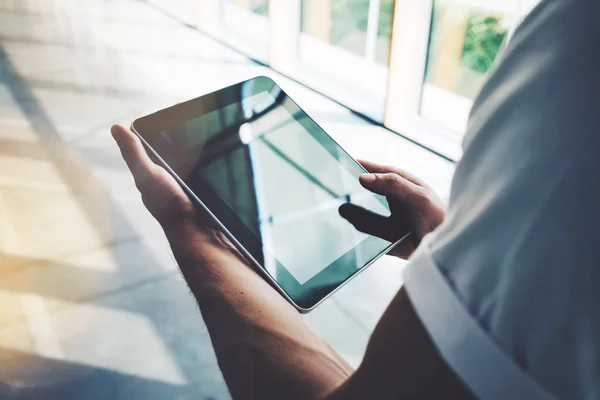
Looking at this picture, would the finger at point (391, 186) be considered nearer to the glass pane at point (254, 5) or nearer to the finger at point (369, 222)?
the finger at point (369, 222)

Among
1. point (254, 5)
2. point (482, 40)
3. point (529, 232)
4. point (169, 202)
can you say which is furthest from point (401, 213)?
point (254, 5)

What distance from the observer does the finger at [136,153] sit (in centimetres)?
60

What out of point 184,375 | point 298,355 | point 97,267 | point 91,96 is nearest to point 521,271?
point 298,355

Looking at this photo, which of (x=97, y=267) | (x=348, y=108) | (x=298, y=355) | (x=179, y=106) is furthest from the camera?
(x=348, y=108)

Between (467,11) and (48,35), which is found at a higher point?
(467,11)

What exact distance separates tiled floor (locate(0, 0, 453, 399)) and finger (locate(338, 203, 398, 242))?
601 millimetres

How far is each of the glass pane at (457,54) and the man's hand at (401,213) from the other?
3.97ft

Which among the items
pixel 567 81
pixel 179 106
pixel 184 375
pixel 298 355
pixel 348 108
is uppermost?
pixel 567 81

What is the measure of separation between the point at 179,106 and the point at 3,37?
2710 millimetres

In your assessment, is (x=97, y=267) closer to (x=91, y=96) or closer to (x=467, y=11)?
(x=91, y=96)

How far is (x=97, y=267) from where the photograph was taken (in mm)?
1367

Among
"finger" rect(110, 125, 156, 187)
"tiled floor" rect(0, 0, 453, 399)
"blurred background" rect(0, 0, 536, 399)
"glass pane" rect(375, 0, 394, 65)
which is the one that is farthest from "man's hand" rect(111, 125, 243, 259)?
"glass pane" rect(375, 0, 394, 65)

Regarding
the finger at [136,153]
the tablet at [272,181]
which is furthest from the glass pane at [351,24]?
the finger at [136,153]

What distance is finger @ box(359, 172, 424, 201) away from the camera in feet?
2.01
